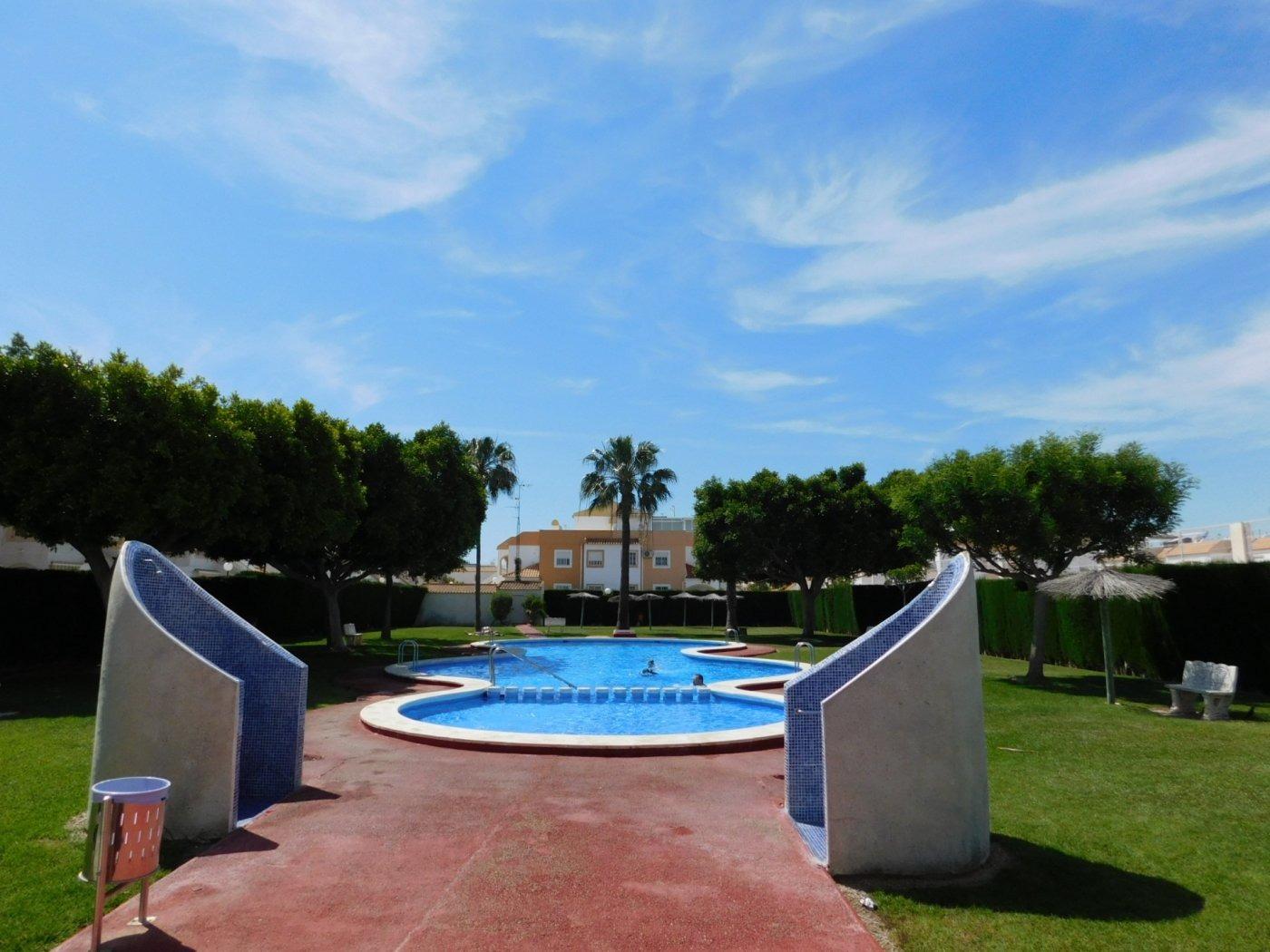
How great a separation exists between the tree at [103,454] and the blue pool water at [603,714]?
6.98 m

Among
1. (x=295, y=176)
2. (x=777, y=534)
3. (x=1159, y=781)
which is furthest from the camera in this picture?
(x=777, y=534)

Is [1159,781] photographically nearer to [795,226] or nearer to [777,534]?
[795,226]

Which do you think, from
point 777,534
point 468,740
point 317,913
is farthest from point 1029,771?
point 777,534

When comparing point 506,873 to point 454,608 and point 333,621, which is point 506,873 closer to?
point 333,621

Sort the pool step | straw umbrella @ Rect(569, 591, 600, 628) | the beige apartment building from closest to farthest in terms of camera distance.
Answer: the pool step, straw umbrella @ Rect(569, 591, 600, 628), the beige apartment building

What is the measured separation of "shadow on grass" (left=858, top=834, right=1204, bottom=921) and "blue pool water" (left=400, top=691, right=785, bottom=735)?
7.54 meters

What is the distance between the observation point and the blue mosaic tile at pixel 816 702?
692 centimetres

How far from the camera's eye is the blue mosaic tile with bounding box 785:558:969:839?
692cm

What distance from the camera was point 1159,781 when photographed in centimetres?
839

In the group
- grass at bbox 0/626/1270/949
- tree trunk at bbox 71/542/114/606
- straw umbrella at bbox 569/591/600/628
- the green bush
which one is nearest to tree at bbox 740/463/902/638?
straw umbrella at bbox 569/591/600/628

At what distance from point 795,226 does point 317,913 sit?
38.0ft

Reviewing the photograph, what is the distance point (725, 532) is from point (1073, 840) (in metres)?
26.6

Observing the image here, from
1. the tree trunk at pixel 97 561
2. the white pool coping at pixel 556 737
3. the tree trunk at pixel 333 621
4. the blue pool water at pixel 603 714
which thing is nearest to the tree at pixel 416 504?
the tree trunk at pixel 333 621

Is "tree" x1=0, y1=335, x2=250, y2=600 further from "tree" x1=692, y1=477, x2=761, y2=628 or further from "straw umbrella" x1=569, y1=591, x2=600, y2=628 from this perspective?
"straw umbrella" x1=569, y1=591, x2=600, y2=628
